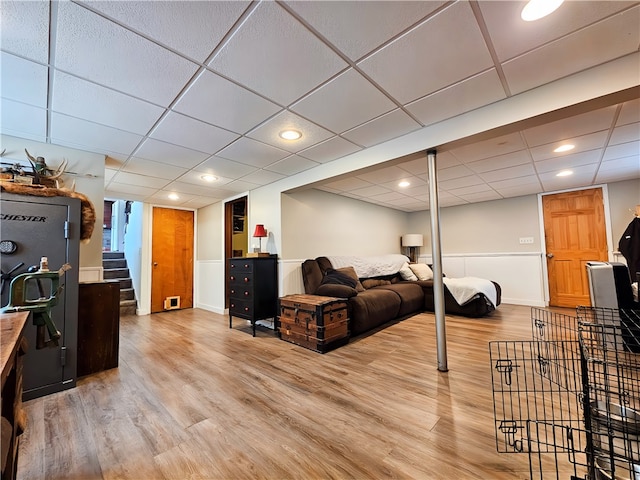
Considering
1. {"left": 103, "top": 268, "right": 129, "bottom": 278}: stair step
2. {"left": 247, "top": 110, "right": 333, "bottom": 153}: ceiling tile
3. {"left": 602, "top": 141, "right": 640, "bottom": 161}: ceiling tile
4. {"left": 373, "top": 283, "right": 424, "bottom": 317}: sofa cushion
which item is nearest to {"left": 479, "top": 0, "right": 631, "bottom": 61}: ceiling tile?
{"left": 247, "top": 110, "right": 333, "bottom": 153}: ceiling tile

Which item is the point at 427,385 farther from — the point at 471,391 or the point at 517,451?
the point at 517,451

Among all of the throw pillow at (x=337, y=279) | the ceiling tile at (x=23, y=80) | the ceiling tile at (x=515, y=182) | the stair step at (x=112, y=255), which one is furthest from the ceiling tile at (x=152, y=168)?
the ceiling tile at (x=515, y=182)

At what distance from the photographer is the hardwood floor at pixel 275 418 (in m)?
1.34

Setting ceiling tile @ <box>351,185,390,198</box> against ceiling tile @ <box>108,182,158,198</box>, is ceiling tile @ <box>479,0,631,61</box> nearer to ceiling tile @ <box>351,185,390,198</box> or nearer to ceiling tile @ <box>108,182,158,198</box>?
ceiling tile @ <box>351,185,390,198</box>

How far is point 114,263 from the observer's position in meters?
6.15

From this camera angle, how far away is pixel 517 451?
139 cm

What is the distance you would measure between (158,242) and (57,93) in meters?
3.98

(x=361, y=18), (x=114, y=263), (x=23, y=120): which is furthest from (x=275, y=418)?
(x=114, y=263)

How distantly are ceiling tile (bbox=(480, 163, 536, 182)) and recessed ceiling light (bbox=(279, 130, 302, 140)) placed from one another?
9.35 ft

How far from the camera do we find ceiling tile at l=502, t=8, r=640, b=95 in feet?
4.66

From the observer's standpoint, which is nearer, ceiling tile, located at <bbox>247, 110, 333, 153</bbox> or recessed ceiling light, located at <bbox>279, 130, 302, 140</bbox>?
ceiling tile, located at <bbox>247, 110, 333, 153</bbox>

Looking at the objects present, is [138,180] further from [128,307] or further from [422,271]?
[422,271]

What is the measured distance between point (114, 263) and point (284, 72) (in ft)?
21.3

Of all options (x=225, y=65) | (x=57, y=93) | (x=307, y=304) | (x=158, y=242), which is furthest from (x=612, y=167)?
(x=158, y=242)
